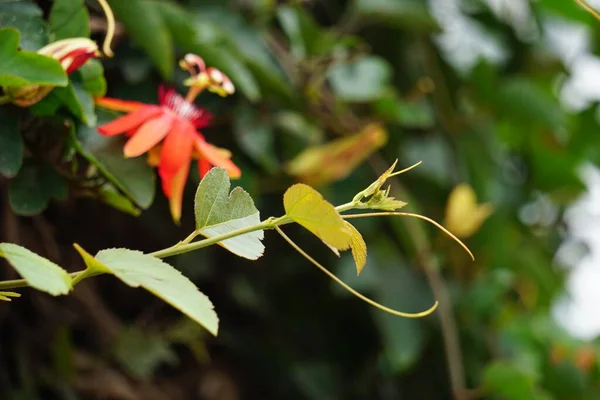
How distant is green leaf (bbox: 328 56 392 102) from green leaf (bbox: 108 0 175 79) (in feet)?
0.72

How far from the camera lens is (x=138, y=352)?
0.65 meters

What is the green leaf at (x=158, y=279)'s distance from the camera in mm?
240

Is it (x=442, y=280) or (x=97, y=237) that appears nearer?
(x=97, y=237)

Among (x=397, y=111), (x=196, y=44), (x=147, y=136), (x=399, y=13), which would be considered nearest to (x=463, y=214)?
(x=397, y=111)

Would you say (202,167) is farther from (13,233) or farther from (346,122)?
(346,122)

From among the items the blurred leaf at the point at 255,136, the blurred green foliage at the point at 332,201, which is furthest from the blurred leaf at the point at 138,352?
the blurred leaf at the point at 255,136

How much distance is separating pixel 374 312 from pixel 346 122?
21 centimetres

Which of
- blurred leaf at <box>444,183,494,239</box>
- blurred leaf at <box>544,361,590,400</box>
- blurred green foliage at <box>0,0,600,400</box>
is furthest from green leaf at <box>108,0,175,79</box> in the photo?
blurred leaf at <box>544,361,590,400</box>

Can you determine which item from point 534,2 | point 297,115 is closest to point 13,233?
point 297,115

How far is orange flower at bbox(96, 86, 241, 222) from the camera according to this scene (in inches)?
15.0

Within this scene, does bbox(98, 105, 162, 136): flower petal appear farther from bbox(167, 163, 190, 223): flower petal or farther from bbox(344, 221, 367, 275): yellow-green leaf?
bbox(344, 221, 367, 275): yellow-green leaf

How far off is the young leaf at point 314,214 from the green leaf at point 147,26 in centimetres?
28

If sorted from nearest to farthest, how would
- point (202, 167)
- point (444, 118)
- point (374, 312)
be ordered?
1. point (202, 167)
2. point (374, 312)
3. point (444, 118)

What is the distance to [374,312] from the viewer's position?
787 millimetres
